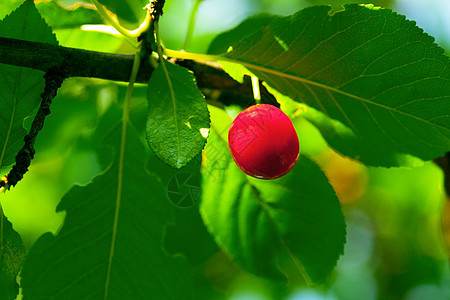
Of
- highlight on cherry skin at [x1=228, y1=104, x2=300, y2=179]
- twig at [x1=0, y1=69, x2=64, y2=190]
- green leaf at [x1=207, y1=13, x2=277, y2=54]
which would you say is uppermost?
twig at [x1=0, y1=69, x2=64, y2=190]

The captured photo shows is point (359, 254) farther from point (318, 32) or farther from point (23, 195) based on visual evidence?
point (318, 32)

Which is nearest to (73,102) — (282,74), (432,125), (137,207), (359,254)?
(137,207)

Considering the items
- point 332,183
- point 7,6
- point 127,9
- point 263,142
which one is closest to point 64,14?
point 7,6

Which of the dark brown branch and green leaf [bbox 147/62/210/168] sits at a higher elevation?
the dark brown branch

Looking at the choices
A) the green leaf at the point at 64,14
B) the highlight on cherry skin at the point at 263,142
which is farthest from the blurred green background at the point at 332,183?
the highlight on cherry skin at the point at 263,142

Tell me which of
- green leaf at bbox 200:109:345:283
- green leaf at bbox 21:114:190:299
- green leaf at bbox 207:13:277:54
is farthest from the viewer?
green leaf at bbox 207:13:277:54

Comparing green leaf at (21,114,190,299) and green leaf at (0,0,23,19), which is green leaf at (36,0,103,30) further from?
green leaf at (21,114,190,299)

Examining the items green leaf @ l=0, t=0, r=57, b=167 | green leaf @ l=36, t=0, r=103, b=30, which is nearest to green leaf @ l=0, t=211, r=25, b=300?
green leaf @ l=0, t=0, r=57, b=167

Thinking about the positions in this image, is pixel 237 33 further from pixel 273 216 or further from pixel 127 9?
pixel 273 216
